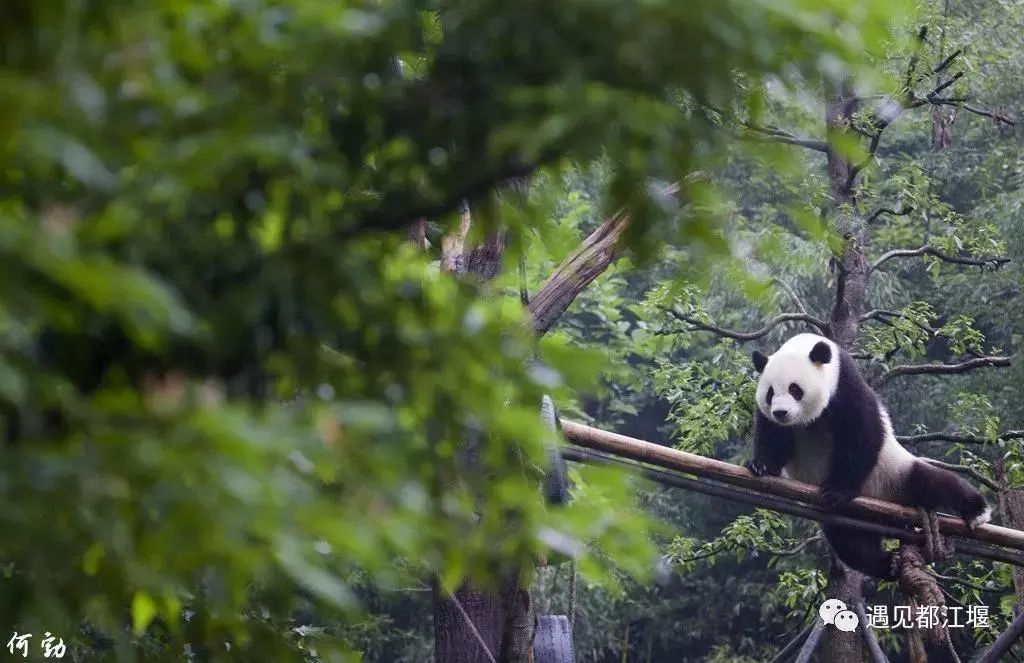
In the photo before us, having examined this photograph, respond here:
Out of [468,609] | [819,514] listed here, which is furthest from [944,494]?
[468,609]

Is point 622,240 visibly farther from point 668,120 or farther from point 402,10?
point 402,10

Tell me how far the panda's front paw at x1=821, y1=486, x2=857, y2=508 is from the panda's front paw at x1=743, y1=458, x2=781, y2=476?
0.26 metres

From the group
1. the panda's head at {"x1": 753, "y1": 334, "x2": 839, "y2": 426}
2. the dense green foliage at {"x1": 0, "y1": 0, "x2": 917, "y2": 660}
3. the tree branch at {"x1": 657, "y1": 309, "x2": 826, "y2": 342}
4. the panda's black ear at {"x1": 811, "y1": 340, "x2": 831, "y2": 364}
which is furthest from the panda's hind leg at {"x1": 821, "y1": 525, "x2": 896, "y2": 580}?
the dense green foliage at {"x1": 0, "y1": 0, "x2": 917, "y2": 660}

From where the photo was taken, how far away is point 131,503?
3.24ft

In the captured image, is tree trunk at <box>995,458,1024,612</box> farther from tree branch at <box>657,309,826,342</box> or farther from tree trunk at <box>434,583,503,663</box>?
tree trunk at <box>434,583,503,663</box>

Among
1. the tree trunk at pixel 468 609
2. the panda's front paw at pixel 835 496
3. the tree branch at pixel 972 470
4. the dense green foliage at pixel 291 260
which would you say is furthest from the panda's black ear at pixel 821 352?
the dense green foliage at pixel 291 260

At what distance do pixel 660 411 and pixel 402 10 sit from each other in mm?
13224

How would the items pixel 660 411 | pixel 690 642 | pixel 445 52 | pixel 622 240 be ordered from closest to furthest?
pixel 445 52 < pixel 622 240 < pixel 690 642 < pixel 660 411

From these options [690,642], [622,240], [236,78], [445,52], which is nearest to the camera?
[236,78]

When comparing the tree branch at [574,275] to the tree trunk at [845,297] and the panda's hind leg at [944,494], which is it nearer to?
the panda's hind leg at [944,494]

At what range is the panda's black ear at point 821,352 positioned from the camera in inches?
196

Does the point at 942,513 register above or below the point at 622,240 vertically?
above

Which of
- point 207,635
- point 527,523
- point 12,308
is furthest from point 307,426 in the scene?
point 207,635

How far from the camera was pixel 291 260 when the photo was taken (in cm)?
121
